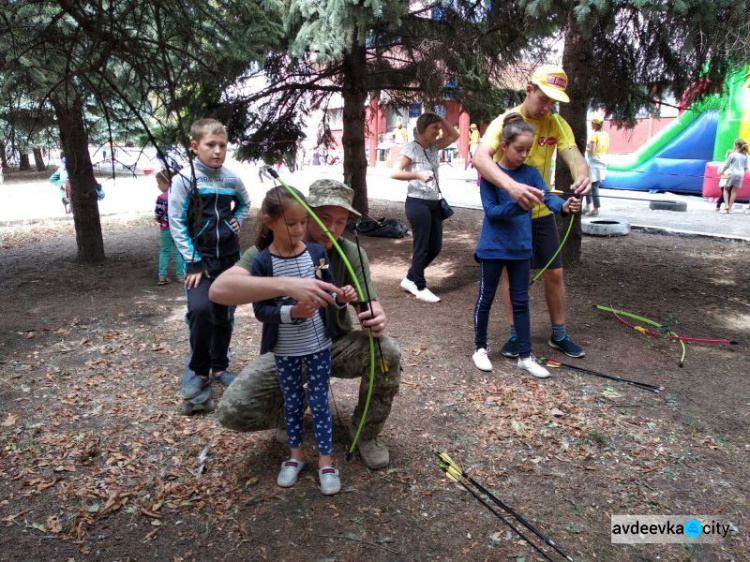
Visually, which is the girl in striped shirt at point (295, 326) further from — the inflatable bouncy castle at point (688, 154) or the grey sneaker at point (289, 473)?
the inflatable bouncy castle at point (688, 154)

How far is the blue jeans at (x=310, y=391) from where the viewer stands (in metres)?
2.66

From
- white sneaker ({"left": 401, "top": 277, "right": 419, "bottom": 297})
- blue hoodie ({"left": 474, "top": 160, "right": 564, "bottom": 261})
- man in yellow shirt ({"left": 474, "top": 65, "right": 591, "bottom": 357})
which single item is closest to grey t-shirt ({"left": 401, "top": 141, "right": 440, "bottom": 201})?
white sneaker ({"left": 401, "top": 277, "right": 419, "bottom": 297})

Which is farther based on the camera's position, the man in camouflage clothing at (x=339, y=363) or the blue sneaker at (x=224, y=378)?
the blue sneaker at (x=224, y=378)

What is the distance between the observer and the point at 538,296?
231 inches

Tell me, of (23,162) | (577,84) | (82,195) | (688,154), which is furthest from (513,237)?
(23,162)

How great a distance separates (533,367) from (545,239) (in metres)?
0.93

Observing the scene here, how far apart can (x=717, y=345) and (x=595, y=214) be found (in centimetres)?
735

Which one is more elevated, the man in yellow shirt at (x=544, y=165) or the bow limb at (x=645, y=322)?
the man in yellow shirt at (x=544, y=165)

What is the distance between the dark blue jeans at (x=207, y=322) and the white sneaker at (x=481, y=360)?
1.68m

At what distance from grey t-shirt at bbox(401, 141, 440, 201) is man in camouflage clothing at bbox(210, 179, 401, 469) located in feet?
9.37

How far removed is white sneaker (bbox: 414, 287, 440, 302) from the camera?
5777 millimetres

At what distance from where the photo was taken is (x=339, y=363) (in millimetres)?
2844

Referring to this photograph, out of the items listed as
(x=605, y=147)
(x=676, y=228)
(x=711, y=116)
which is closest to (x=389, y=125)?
(x=711, y=116)

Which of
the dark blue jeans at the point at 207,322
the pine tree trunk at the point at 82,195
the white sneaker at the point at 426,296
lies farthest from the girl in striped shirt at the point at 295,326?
the pine tree trunk at the point at 82,195
